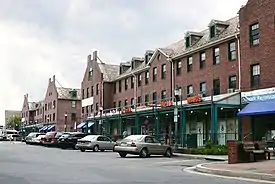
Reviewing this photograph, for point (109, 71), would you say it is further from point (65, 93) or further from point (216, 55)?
point (216, 55)

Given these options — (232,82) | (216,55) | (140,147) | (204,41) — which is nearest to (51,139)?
(204,41)

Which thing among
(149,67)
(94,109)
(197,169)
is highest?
(149,67)

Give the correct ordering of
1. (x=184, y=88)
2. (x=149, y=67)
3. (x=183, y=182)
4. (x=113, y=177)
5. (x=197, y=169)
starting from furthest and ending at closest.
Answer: (x=149, y=67), (x=184, y=88), (x=197, y=169), (x=113, y=177), (x=183, y=182)

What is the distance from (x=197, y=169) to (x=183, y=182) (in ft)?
16.1

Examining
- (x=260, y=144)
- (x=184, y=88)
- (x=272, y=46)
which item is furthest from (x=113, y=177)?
(x=184, y=88)

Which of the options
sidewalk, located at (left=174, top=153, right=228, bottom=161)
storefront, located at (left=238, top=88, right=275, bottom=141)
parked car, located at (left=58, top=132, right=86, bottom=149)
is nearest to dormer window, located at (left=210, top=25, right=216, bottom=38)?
storefront, located at (left=238, top=88, right=275, bottom=141)

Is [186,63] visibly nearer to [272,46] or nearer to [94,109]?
[272,46]

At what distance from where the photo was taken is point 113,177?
1435cm

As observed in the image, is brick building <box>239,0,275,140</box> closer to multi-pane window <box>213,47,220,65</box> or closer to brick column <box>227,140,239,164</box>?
multi-pane window <box>213,47,220,65</box>

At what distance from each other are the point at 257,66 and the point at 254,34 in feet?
7.76

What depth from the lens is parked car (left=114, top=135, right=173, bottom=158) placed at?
27.3 meters

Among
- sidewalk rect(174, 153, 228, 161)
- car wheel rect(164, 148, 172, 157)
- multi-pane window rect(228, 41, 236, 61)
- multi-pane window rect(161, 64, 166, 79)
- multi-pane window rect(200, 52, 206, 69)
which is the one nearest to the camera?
sidewalk rect(174, 153, 228, 161)

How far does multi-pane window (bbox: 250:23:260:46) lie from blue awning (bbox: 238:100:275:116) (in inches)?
175

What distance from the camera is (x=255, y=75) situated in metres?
31.6
